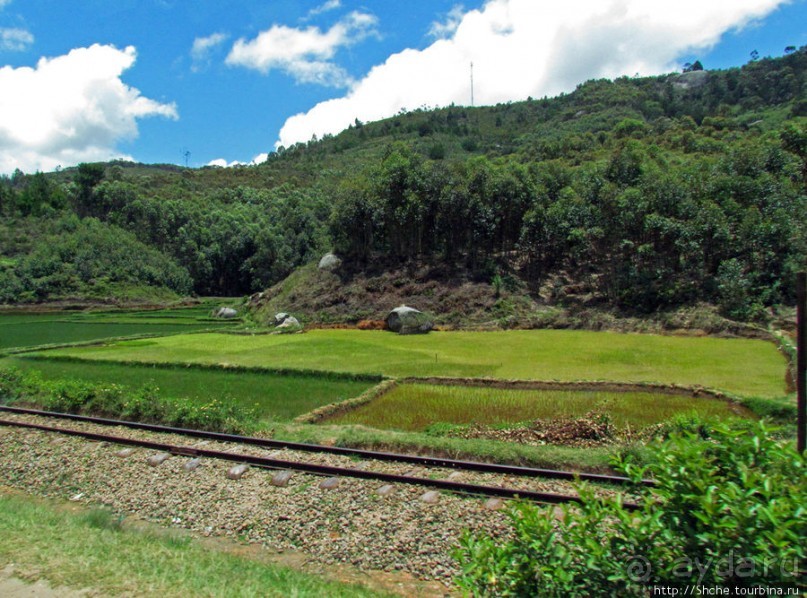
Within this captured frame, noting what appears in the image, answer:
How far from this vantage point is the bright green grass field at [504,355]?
60.3 feet

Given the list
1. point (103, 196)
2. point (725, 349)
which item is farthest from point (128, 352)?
point (103, 196)

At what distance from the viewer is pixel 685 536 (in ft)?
11.8

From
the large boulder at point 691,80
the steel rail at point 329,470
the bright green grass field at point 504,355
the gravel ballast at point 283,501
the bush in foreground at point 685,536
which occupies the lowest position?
the bright green grass field at point 504,355

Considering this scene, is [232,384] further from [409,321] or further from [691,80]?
[691,80]

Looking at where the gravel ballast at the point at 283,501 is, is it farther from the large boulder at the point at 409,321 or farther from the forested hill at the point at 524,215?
the forested hill at the point at 524,215

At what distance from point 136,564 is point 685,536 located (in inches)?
245

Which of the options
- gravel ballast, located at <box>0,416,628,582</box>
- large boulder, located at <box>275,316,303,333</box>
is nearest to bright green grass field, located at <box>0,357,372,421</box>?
gravel ballast, located at <box>0,416,628,582</box>

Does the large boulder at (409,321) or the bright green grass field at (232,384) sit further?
the large boulder at (409,321)

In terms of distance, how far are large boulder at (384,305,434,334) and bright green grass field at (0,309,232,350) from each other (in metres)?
16.4

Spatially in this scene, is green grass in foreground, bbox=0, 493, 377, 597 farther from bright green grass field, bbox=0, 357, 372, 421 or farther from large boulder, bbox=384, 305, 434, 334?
large boulder, bbox=384, 305, 434, 334

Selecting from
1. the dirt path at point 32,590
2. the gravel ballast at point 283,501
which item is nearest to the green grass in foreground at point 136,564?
the dirt path at point 32,590

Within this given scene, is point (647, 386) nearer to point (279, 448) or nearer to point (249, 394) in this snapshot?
point (279, 448)

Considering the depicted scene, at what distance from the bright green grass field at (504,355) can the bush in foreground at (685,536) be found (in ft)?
44.5

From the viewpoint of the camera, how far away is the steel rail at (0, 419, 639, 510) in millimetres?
8500
